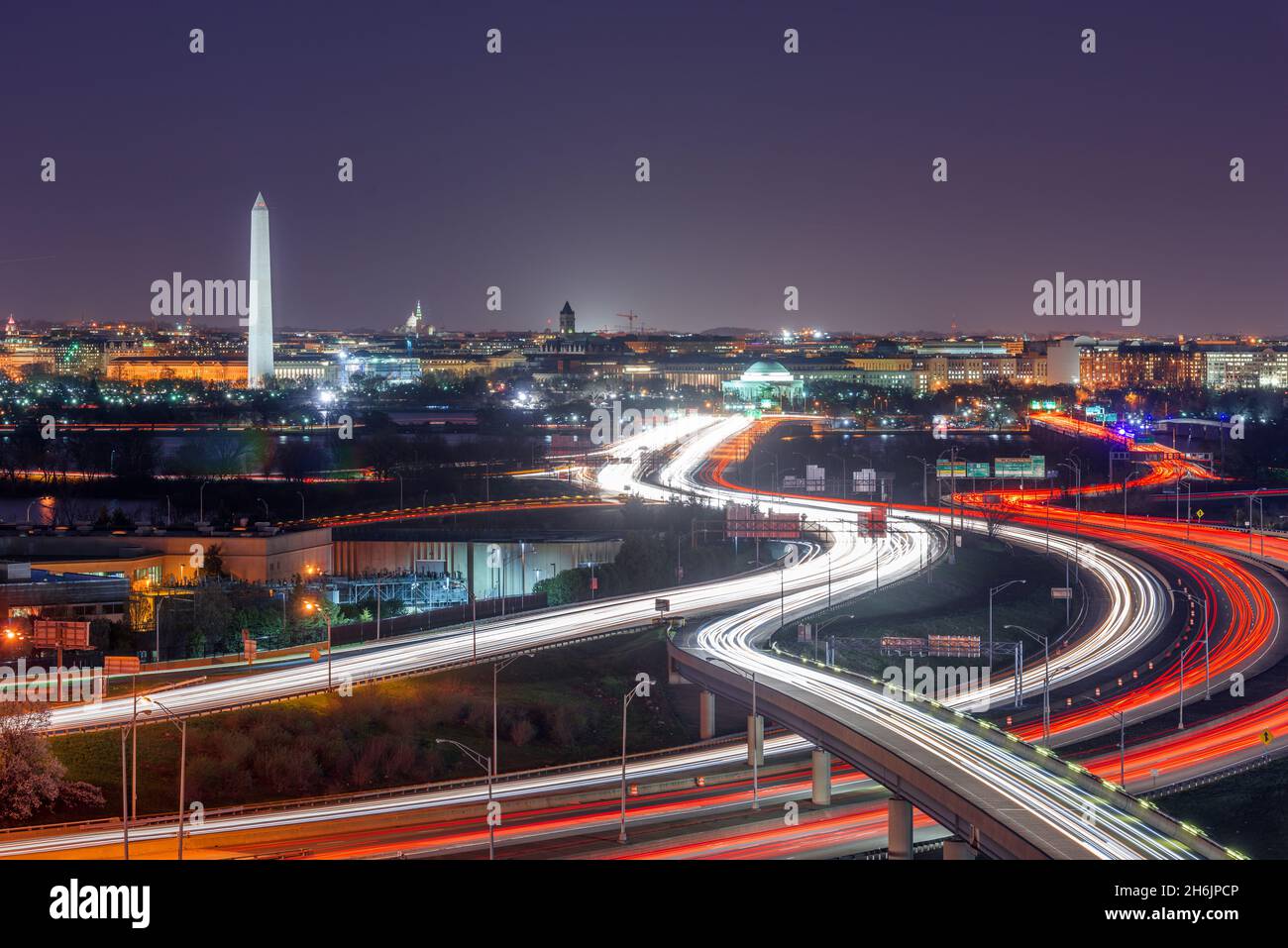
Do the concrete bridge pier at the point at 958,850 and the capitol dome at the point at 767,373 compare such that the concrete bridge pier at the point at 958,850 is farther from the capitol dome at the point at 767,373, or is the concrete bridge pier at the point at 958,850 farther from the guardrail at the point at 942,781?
the capitol dome at the point at 767,373

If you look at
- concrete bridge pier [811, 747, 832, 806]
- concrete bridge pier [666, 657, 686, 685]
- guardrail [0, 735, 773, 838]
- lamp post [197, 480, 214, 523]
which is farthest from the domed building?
concrete bridge pier [811, 747, 832, 806]

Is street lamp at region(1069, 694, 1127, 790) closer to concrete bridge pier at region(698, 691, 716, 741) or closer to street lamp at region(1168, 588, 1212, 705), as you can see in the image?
street lamp at region(1168, 588, 1212, 705)

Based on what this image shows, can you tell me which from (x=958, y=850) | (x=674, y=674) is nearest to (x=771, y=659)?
(x=674, y=674)

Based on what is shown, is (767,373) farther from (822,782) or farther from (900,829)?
(900,829)

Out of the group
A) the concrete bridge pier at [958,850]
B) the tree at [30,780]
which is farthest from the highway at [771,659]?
the tree at [30,780]

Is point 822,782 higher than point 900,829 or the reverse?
the reverse
